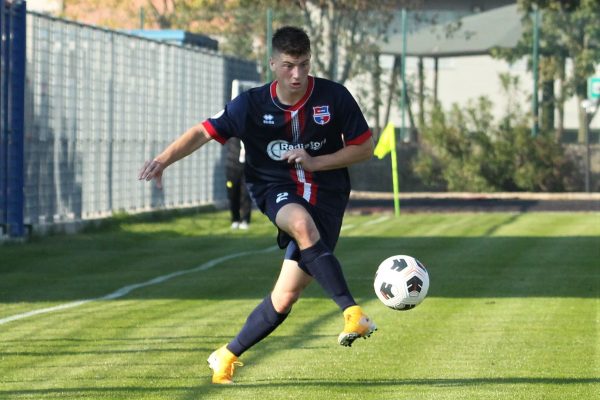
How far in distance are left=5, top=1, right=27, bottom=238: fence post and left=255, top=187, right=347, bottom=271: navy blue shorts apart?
12.8m

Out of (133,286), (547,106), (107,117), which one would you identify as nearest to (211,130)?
(133,286)

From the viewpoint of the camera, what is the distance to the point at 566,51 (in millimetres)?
41094

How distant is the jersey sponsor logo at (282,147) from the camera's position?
817 centimetres

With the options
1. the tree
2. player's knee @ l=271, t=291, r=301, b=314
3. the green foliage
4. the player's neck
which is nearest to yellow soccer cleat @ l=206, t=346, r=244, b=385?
player's knee @ l=271, t=291, r=301, b=314

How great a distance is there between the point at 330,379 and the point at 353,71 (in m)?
32.5

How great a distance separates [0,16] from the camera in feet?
66.1

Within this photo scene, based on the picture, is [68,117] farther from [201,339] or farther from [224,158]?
[201,339]

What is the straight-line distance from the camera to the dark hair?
7961 millimetres

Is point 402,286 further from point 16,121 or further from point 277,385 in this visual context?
point 16,121

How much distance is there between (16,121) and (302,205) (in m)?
13.3

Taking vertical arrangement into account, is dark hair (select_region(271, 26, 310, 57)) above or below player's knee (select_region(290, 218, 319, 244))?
above

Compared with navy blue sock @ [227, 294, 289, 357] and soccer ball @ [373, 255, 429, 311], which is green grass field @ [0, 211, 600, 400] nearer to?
navy blue sock @ [227, 294, 289, 357]

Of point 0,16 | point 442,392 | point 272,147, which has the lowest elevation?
point 442,392

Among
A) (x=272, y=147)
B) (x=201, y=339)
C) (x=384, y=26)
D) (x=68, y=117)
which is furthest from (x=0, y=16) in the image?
(x=384, y=26)
